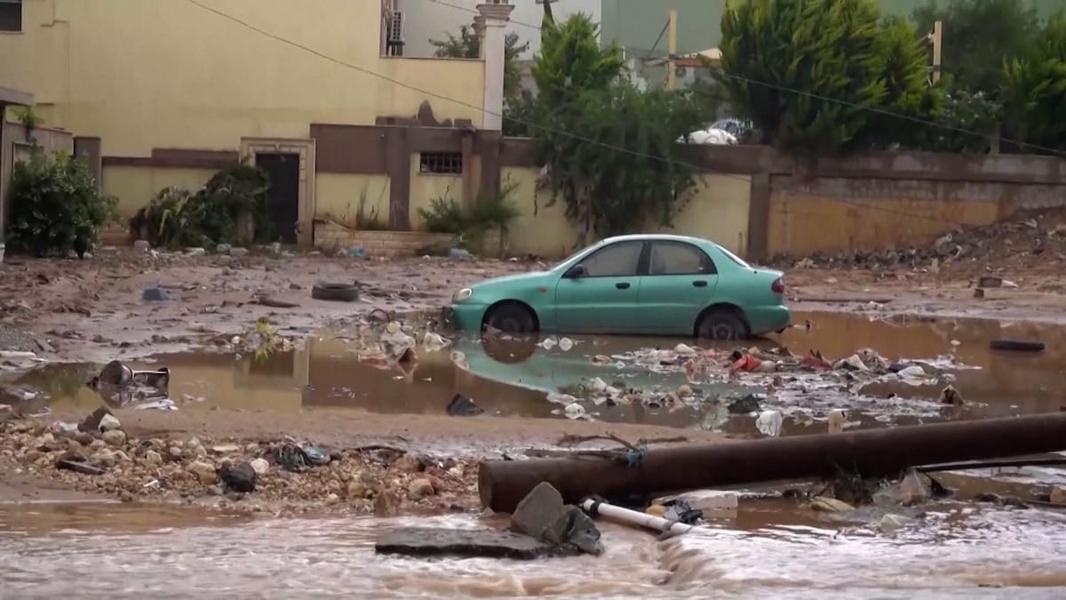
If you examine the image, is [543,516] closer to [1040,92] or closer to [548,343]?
[548,343]

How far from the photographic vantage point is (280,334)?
18453mm

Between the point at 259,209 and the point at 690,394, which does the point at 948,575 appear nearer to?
the point at 690,394

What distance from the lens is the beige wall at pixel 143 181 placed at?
126 ft

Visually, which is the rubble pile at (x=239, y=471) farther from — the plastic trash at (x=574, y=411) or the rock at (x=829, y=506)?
the plastic trash at (x=574, y=411)

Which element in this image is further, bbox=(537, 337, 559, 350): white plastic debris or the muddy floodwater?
bbox=(537, 337, 559, 350): white plastic debris

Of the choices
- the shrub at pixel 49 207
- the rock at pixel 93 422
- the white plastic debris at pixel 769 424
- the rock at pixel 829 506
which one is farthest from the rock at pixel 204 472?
the shrub at pixel 49 207

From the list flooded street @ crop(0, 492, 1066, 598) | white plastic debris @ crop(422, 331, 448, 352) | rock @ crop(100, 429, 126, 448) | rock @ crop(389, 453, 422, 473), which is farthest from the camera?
white plastic debris @ crop(422, 331, 448, 352)

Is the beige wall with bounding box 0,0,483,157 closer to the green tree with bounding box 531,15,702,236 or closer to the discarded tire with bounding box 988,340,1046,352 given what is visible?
the green tree with bounding box 531,15,702,236

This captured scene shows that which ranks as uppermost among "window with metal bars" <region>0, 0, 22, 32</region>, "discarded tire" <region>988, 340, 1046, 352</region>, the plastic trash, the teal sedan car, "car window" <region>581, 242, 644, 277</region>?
"window with metal bars" <region>0, 0, 22, 32</region>

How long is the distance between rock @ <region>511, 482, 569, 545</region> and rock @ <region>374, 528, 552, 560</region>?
0.23ft

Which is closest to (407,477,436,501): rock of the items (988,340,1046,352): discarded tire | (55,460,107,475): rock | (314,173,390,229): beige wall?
(55,460,107,475): rock

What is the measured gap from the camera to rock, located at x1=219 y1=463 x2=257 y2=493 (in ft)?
30.2

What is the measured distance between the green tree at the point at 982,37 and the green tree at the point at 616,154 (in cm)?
905

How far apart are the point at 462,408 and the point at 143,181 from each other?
91.3 feet
